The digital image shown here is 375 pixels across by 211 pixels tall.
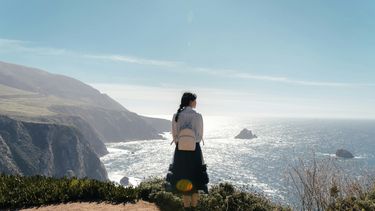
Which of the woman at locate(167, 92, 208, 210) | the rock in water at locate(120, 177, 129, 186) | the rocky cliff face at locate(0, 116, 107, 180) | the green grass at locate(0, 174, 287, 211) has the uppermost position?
the woman at locate(167, 92, 208, 210)

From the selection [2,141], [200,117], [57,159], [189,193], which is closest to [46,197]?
[189,193]

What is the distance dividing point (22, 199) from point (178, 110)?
6.38 meters

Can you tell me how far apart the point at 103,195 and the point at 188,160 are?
507 centimetres

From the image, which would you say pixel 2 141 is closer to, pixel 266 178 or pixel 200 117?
pixel 266 178

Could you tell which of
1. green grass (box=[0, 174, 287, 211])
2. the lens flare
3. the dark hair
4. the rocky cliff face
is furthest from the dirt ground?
the rocky cliff face

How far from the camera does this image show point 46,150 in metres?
130

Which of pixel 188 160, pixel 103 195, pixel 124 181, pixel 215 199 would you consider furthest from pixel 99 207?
pixel 124 181

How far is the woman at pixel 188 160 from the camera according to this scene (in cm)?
900

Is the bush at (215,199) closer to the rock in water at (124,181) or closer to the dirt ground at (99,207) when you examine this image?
the dirt ground at (99,207)

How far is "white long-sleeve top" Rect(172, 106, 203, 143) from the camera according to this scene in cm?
898

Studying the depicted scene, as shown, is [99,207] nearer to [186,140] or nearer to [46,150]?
[186,140]

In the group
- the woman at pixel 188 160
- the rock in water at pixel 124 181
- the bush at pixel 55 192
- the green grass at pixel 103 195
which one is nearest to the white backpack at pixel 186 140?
the woman at pixel 188 160

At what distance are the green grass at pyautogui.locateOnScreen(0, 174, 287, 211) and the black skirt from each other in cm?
309

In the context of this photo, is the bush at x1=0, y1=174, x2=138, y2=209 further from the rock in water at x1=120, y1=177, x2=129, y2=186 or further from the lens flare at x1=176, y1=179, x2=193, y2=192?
the rock in water at x1=120, y1=177, x2=129, y2=186
